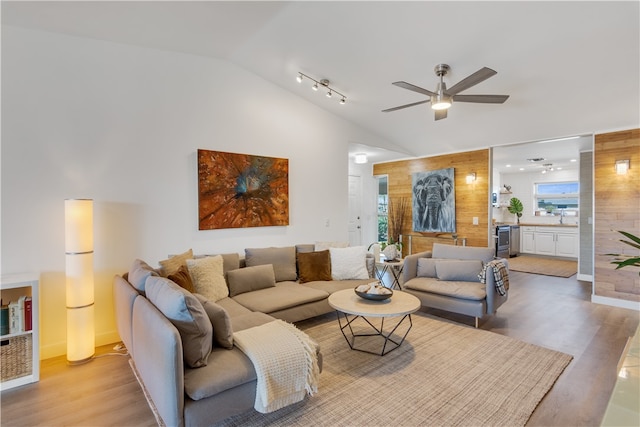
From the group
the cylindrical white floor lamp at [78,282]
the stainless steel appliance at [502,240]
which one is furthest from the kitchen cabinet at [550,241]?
the cylindrical white floor lamp at [78,282]

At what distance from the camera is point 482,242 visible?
223 inches

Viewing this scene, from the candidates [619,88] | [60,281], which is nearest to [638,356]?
[619,88]

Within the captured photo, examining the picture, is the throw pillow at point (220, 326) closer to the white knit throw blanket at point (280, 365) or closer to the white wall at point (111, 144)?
the white knit throw blanket at point (280, 365)

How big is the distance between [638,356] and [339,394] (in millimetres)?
1702

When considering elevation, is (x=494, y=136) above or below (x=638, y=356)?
above

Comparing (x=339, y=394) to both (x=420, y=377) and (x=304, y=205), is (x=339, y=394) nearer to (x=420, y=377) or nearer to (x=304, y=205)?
(x=420, y=377)

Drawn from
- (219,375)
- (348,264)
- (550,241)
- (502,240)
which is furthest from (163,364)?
(550,241)

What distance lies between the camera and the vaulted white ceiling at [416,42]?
2701mm

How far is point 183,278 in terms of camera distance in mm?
2865

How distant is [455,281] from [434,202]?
2.79 m

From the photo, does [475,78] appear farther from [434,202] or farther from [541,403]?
[434,202]

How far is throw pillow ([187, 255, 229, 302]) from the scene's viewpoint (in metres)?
3.12

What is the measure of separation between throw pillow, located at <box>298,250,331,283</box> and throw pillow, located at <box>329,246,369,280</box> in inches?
3.3

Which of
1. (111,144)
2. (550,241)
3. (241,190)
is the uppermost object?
(111,144)
